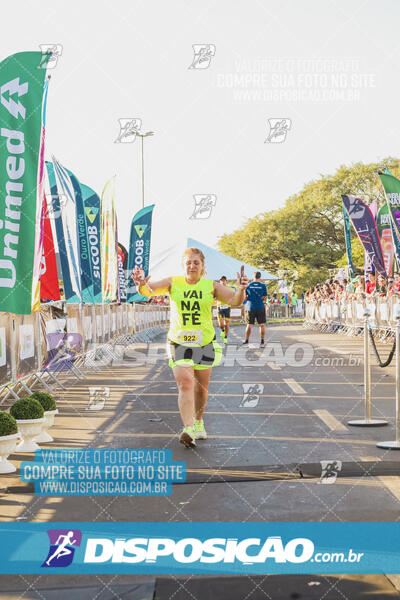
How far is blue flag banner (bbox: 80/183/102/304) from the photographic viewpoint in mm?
16891

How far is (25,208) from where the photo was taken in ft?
25.9

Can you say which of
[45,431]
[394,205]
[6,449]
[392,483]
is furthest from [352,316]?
[6,449]

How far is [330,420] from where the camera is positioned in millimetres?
8453

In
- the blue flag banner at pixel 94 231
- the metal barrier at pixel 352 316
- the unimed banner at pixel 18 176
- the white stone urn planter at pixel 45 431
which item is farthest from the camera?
the metal barrier at pixel 352 316

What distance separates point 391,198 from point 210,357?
45.4 feet

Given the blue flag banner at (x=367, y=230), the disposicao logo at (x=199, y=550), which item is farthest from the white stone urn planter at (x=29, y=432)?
the blue flag banner at (x=367, y=230)

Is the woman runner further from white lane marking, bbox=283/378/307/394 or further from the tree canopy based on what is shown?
the tree canopy

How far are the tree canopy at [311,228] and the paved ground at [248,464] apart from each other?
49.8 meters

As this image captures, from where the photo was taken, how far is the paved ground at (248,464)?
3.62m

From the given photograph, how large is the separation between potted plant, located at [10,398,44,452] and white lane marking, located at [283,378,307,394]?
4965mm

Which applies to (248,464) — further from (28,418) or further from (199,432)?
(28,418)

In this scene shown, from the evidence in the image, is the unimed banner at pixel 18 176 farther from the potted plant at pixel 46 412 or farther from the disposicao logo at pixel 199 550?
the disposicao logo at pixel 199 550

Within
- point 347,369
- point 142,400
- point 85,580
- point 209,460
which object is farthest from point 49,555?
point 347,369

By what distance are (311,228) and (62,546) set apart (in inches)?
2408
